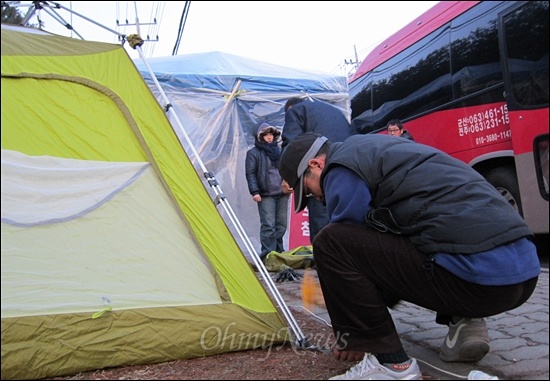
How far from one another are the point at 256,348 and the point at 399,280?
83 centimetres

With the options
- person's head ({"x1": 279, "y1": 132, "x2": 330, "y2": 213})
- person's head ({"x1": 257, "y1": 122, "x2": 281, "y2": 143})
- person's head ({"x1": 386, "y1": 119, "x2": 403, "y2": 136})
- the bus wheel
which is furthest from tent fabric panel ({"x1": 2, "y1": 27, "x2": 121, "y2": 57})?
person's head ({"x1": 257, "y1": 122, "x2": 281, "y2": 143})

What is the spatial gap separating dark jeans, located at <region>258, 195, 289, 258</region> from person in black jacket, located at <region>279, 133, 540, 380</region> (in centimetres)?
369

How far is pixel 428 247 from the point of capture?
2027 millimetres

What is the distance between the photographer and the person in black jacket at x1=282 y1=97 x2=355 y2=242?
165 inches

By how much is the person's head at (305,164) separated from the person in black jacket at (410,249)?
10cm

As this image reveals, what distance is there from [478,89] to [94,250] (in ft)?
7.90

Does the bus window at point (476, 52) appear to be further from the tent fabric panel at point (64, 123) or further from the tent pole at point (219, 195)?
the tent fabric panel at point (64, 123)

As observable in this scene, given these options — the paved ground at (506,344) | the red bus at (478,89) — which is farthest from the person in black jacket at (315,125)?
the paved ground at (506,344)

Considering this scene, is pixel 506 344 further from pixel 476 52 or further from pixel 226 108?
pixel 226 108

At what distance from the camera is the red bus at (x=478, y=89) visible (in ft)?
5.96

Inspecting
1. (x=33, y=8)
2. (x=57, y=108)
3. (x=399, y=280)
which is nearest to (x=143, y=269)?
(x=57, y=108)

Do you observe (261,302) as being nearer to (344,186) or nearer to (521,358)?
(344,186)

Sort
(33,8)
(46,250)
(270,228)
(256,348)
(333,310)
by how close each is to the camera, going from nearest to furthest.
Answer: (333,310) → (46,250) → (256,348) → (33,8) → (270,228)

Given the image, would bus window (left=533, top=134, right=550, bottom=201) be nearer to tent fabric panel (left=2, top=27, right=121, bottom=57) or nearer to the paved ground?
the paved ground
